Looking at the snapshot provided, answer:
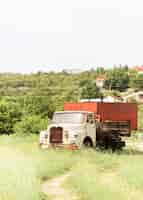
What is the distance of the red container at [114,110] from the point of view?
2402 centimetres

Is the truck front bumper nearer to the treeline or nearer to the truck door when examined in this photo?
the truck door

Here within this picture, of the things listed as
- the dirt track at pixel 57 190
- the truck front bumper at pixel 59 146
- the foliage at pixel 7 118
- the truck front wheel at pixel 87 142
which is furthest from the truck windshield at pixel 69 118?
the foliage at pixel 7 118

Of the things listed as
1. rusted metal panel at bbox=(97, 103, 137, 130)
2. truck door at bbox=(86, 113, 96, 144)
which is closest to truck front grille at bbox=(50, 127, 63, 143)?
truck door at bbox=(86, 113, 96, 144)

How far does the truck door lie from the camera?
2153 centimetres

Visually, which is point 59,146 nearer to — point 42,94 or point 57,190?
point 57,190

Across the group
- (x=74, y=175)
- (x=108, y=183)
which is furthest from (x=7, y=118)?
(x=108, y=183)

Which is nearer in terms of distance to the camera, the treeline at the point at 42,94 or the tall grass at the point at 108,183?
the tall grass at the point at 108,183

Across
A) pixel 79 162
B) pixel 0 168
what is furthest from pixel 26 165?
pixel 79 162

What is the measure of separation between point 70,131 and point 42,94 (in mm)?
82843

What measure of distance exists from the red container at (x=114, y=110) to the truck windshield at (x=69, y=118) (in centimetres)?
237

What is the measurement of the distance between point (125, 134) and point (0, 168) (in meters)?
Result: 12.0

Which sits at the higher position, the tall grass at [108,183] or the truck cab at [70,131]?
the truck cab at [70,131]

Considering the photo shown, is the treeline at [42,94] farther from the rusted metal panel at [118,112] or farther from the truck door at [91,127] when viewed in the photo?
the truck door at [91,127]

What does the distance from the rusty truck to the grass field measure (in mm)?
1466
